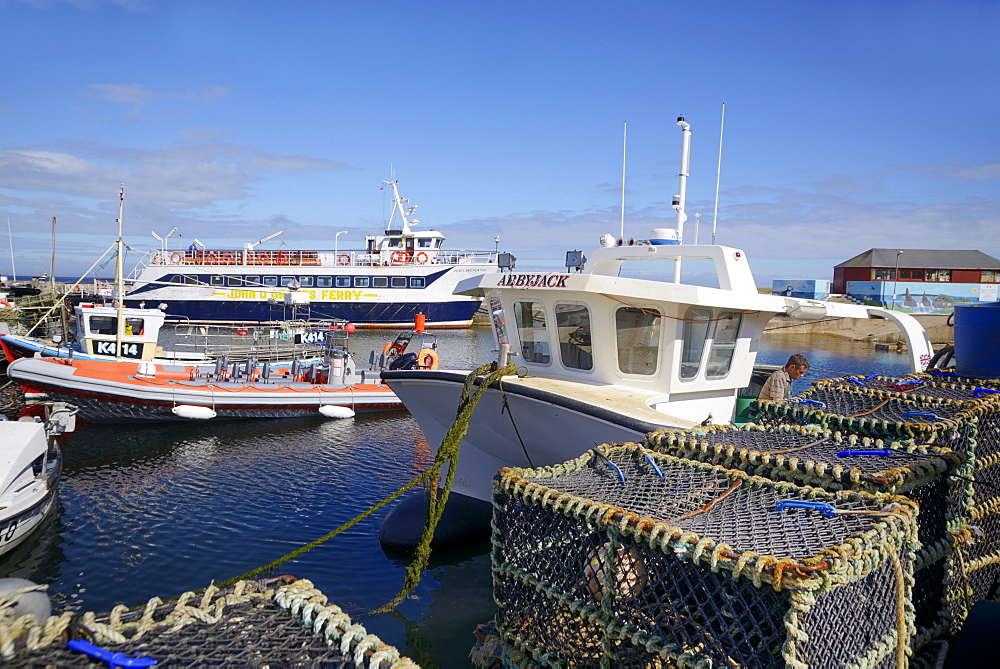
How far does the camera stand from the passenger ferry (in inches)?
1646

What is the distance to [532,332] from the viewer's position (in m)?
9.01

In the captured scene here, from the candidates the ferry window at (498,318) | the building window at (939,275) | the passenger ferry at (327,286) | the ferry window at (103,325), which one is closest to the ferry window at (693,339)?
the ferry window at (498,318)

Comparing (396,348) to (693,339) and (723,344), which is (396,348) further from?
(693,339)

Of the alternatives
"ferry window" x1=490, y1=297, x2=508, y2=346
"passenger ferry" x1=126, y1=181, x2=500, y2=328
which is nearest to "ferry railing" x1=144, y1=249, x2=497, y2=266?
"passenger ferry" x1=126, y1=181, x2=500, y2=328

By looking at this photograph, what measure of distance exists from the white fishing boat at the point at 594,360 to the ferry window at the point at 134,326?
44.0ft

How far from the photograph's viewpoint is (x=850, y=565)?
2572 mm

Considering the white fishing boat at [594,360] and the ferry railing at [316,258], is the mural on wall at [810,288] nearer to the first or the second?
the ferry railing at [316,258]

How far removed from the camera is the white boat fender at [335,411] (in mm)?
17953

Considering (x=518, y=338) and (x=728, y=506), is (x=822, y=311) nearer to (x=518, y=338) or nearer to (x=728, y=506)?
(x=518, y=338)

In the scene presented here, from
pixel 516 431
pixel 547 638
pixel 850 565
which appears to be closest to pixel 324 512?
pixel 516 431

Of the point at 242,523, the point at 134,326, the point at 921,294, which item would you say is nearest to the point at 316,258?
the point at 134,326

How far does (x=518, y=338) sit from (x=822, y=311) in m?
5.48

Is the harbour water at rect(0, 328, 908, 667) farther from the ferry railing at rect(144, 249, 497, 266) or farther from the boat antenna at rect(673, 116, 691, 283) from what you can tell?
the ferry railing at rect(144, 249, 497, 266)

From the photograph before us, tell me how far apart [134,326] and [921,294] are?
2061 inches
